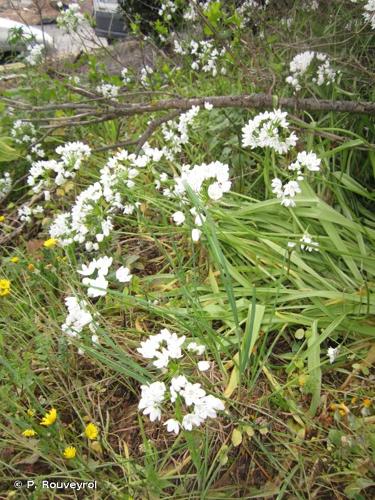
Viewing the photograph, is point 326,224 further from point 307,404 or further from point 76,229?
point 76,229

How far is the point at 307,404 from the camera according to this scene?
153 cm

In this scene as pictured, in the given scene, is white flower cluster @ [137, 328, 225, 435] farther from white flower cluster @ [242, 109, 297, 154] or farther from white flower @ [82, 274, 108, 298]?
white flower cluster @ [242, 109, 297, 154]

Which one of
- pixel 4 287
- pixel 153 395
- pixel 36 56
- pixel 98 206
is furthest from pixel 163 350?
pixel 36 56

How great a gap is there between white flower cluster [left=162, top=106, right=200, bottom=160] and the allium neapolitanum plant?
32mm

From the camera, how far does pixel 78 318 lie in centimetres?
158

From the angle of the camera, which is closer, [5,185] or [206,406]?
[206,406]

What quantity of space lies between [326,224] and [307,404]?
2.52ft

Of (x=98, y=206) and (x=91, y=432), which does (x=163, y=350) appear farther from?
(x=98, y=206)

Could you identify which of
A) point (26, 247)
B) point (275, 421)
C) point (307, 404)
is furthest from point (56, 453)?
point (26, 247)

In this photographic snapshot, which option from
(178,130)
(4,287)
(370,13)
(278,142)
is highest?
(370,13)

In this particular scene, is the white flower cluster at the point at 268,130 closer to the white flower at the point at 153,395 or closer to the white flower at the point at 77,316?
the white flower at the point at 77,316

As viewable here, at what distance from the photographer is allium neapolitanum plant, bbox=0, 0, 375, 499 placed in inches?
53.6

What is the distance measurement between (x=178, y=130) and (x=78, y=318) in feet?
4.38

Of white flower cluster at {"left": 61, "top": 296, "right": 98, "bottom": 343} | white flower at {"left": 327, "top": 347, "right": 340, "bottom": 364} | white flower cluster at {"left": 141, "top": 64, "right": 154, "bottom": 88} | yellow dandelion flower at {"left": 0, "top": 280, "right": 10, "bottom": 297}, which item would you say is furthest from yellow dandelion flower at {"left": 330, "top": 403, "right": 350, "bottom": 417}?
white flower cluster at {"left": 141, "top": 64, "right": 154, "bottom": 88}
